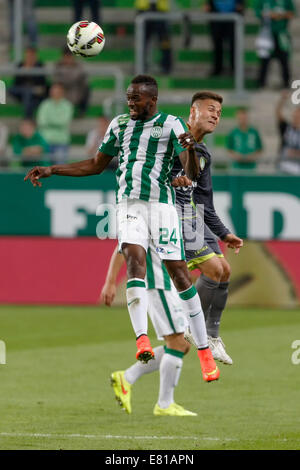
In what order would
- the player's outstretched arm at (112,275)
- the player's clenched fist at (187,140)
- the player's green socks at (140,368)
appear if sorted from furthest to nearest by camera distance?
the player's green socks at (140,368) < the player's outstretched arm at (112,275) < the player's clenched fist at (187,140)

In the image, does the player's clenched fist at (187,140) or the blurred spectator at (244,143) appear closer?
the player's clenched fist at (187,140)

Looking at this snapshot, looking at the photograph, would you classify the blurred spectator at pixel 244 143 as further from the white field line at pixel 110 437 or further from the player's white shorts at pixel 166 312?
the white field line at pixel 110 437

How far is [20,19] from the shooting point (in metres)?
21.4

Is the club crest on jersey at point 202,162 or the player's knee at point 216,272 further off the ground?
the club crest on jersey at point 202,162

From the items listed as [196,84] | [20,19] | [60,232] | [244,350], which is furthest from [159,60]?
[244,350]

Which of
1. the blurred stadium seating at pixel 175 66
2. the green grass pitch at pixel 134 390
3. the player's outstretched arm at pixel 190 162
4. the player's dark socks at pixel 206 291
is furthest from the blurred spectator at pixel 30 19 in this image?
the player's outstretched arm at pixel 190 162

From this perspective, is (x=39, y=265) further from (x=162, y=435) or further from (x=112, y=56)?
(x=162, y=435)

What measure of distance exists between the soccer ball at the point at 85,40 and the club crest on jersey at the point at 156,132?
701 mm

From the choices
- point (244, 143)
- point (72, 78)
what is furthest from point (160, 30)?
point (244, 143)

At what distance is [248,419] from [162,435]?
3.55ft

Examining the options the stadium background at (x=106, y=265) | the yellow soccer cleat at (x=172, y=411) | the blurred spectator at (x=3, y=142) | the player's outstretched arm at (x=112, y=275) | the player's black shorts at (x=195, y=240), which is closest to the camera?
the player's black shorts at (x=195, y=240)

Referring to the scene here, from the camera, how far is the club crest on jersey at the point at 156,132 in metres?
8.72

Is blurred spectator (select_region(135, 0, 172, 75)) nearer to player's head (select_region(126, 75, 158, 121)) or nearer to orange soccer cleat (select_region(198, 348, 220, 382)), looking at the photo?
player's head (select_region(126, 75, 158, 121))

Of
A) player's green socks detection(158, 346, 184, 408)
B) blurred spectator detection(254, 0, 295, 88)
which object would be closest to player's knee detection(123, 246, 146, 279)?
player's green socks detection(158, 346, 184, 408)
